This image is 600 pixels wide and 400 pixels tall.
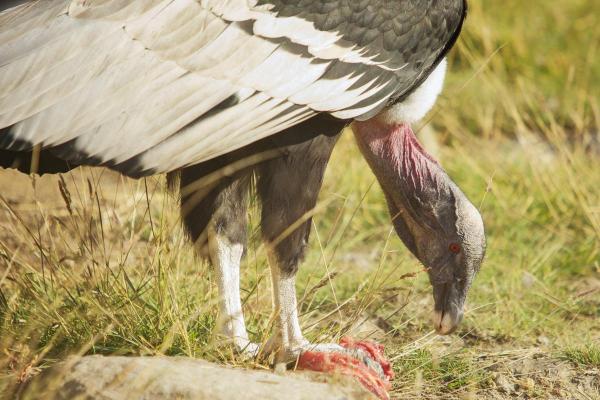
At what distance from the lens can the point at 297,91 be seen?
4090mm

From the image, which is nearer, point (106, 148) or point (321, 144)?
point (106, 148)

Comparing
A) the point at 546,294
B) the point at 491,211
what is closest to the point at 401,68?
the point at 546,294

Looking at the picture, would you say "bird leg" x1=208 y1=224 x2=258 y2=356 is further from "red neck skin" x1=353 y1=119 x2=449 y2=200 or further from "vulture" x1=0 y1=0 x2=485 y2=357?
"red neck skin" x1=353 y1=119 x2=449 y2=200

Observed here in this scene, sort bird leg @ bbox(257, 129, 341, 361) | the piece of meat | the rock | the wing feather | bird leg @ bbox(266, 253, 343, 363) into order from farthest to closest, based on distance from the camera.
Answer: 1. bird leg @ bbox(266, 253, 343, 363)
2. bird leg @ bbox(257, 129, 341, 361)
3. the piece of meat
4. the wing feather
5. the rock

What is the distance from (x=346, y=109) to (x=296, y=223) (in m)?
0.47

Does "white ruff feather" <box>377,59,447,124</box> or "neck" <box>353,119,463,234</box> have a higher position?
"white ruff feather" <box>377,59,447,124</box>

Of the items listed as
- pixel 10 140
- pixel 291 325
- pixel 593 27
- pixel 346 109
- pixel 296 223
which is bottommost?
pixel 593 27

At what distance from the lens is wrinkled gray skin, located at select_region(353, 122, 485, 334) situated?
450cm

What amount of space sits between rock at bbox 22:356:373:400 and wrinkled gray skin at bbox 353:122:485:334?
42.8 inches

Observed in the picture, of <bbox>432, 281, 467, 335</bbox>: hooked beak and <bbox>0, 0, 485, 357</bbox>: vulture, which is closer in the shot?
<bbox>0, 0, 485, 357</bbox>: vulture

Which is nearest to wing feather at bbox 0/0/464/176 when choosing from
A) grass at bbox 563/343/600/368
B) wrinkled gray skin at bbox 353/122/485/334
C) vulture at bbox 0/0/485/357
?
vulture at bbox 0/0/485/357

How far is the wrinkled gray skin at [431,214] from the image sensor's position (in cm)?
450

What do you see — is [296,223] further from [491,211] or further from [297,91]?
[491,211]

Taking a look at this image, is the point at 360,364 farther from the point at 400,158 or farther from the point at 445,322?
the point at 400,158
